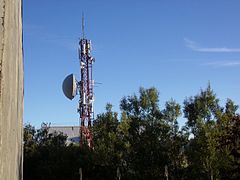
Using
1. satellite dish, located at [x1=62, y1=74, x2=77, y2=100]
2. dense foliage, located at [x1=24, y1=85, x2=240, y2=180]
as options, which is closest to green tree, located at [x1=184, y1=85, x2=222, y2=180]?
dense foliage, located at [x1=24, y1=85, x2=240, y2=180]

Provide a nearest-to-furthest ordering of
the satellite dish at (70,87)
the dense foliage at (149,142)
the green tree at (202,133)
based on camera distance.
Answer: the green tree at (202,133), the dense foliage at (149,142), the satellite dish at (70,87)

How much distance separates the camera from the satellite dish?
3752cm

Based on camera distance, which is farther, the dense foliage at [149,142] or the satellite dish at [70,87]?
the satellite dish at [70,87]

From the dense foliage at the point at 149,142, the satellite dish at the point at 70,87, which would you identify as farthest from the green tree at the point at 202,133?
the satellite dish at the point at 70,87

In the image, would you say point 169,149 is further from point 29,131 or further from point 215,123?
point 29,131

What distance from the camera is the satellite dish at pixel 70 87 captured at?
37522mm

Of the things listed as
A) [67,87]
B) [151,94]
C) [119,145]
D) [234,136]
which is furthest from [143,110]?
[67,87]

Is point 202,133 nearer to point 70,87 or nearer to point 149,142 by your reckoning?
point 149,142

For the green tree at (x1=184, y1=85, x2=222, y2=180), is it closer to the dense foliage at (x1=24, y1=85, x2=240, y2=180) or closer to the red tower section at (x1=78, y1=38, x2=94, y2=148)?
the dense foliage at (x1=24, y1=85, x2=240, y2=180)

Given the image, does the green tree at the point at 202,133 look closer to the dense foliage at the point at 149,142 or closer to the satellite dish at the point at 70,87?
the dense foliage at the point at 149,142

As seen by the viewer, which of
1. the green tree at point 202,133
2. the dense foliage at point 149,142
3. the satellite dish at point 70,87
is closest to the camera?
the green tree at point 202,133

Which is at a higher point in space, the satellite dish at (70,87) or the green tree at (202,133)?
the satellite dish at (70,87)

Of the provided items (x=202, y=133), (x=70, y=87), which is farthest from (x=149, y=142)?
(x=70, y=87)

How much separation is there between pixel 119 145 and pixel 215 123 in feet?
19.6
